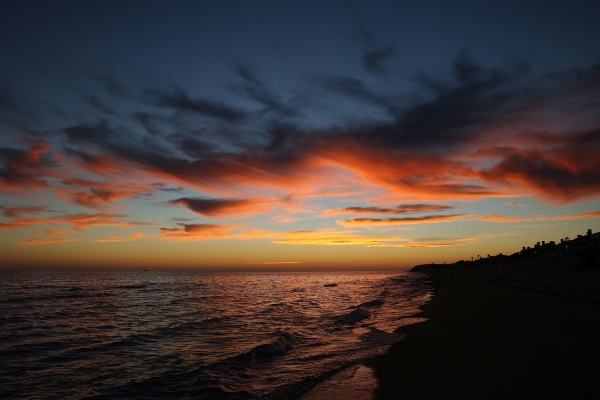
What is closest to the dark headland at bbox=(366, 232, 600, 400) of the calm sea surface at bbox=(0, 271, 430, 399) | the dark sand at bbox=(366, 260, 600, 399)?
the dark sand at bbox=(366, 260, 600, 399)

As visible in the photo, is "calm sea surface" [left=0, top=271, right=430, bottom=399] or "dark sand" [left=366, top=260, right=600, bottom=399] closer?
"dark sand" [left=366, top=260, right=600, bottom=399]

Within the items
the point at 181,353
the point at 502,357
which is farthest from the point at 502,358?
the point at 181,353

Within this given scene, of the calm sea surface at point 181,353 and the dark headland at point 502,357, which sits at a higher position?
the dark headland at point 502,357

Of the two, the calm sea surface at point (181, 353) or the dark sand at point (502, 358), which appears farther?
the calm sea surface at point (181, 353)

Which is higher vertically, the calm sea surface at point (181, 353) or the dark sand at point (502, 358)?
the dark sand at point (502, 358)

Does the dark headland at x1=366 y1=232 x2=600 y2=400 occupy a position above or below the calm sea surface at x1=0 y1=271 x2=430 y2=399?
above

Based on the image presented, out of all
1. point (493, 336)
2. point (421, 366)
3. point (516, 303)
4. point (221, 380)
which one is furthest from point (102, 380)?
point (516, 303)

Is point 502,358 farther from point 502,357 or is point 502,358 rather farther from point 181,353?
point 181,353

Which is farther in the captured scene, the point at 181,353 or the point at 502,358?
the point at 181,353

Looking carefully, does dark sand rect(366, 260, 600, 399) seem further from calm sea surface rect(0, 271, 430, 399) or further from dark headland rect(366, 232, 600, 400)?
calm sea surface rect(0, 271, 430, 399)

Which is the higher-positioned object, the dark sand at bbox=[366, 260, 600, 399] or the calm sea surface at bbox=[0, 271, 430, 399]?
the dark sand at bbox=[366, 260, 600, 399]

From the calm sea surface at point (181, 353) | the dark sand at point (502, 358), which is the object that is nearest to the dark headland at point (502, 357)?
the dark sand at point (502, 358)

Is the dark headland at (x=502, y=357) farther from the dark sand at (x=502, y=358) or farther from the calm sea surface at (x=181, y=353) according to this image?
the calm sea surface at (x=181, y=353)

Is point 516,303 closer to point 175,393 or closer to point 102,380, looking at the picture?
point 175,393
